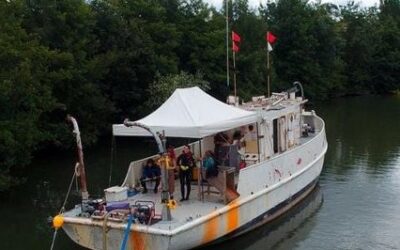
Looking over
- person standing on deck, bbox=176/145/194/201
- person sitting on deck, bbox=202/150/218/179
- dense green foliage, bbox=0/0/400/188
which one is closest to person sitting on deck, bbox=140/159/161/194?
person standing on deck, bbox=176/145/194/201

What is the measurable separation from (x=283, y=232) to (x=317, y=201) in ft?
12.5

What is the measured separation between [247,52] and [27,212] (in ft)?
113

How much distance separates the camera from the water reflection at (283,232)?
16.3 metres

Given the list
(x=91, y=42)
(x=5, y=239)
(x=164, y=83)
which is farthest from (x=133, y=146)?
(x=5, y=239)

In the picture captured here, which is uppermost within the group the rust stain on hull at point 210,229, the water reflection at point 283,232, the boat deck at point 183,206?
the boat deck at point 183,206

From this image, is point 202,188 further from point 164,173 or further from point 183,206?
point 164,173

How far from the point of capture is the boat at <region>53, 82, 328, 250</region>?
13.9m

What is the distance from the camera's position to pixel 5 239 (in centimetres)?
1714

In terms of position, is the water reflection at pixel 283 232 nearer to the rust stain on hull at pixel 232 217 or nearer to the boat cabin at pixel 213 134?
the rust stain on hull at pixel 232 217

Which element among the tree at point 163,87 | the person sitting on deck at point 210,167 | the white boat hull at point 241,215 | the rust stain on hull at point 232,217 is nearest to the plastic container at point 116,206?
the white boat hull at point 241,215

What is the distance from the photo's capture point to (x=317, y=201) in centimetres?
2098

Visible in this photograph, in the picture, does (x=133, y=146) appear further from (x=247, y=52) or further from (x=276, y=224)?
(x=247, y=52)

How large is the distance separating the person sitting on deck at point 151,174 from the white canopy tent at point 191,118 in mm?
1562

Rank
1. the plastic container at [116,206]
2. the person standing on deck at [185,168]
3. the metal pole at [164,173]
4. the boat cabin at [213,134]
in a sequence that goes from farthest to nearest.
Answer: the person standing on deck at [185,168]
the boat cabin at [213,134]
the plastic container at [116,206]
the metal pole at [164,173]
